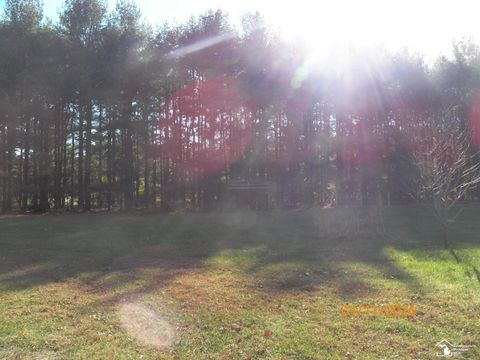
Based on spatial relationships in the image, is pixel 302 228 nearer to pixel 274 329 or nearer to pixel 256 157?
pixel 274 329

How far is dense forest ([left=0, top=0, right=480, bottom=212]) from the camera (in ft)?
56.8

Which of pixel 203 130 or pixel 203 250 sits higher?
pixel 203 130

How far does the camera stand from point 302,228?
11.2m

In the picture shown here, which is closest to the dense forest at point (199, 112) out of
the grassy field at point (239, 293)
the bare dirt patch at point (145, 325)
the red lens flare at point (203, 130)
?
the red lens flare at point (203, 130)

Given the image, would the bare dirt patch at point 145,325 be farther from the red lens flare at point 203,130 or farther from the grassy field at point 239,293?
the red lens flare at point 203,130

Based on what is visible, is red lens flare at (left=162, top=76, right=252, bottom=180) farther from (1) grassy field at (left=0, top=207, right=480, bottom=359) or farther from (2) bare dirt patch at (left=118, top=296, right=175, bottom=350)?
(2) bare dirt patch at (left=118, top=296, right=175, bottom=350)

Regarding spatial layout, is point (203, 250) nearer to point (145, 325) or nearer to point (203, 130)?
point (145, 325)

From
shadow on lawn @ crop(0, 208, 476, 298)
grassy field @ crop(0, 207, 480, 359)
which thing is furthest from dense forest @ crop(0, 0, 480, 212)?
grassy field @ crop(0, 207, 480, 359)

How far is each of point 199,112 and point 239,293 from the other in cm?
1530

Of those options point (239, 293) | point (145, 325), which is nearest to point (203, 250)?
point (239, 293)

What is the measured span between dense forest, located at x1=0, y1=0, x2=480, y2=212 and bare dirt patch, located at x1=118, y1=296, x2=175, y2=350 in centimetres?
1350

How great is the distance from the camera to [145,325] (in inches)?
152

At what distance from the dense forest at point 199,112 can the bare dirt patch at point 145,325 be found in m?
13.5

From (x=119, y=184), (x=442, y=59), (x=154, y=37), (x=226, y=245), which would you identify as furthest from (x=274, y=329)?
(x=442, y=59)
